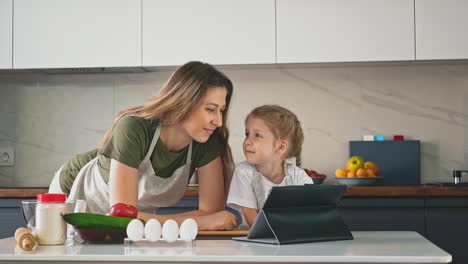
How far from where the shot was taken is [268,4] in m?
3.79

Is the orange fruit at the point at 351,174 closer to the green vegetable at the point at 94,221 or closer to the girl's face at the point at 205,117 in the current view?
the girl's face at the point at 205,117

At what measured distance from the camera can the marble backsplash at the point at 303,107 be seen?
13.1 ft

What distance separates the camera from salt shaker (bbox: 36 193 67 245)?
1.64m

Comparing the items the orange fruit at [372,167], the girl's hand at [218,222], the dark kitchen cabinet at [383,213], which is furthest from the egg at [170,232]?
the orange fruit at [372,167]

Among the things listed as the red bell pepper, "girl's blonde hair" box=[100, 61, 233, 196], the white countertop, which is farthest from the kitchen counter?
the red bell pepper

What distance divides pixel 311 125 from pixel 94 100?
134cm

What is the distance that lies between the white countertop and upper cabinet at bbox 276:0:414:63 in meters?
2.21

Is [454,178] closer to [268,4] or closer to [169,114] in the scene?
[268,4]

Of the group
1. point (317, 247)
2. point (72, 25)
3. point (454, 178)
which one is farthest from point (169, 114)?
point (454, 178)

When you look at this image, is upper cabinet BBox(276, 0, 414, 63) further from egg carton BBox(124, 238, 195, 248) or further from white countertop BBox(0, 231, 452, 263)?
egg carton BBox(124, 238, 195, 248)

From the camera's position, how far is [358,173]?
368 centimetres

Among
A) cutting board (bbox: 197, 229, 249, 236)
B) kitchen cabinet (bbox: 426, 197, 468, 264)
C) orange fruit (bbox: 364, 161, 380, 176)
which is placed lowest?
kitchen cabinet (bbox: 426, 197, 468, 264)

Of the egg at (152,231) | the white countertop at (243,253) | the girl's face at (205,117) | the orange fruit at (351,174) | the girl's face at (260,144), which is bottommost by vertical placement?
the white countertop at (243,253)

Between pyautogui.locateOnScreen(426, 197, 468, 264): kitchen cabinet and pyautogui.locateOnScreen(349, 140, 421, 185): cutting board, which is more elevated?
pyautogui.locateOnScreen(349, 140, 421, 185): cutting board
